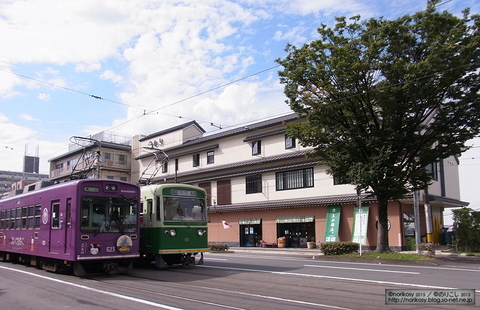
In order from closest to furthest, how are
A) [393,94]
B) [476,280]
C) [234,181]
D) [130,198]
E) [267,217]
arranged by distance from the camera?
[476,280]
[130,198]
[393,94]
[267,217]
[234,181]

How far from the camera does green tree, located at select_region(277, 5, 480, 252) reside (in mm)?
18609

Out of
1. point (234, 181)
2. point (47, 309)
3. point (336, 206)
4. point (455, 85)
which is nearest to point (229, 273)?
point (47, 309)

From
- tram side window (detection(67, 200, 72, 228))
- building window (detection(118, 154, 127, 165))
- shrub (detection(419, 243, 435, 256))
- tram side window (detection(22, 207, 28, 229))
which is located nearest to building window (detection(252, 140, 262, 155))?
shrub (detection(419, 243, 435, 256))

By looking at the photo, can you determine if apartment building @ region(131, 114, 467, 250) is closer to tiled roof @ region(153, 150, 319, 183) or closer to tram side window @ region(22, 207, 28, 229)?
tiled roof @ region(153, 150, 319, 183)

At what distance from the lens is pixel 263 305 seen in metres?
8.91

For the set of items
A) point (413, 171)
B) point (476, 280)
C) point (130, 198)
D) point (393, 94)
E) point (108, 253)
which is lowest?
point (476, 280)

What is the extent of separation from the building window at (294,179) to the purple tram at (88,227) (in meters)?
19.3

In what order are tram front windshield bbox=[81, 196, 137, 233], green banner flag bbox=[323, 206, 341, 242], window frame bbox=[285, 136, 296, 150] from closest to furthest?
tram front windshield bbox=[81, 196, 137, 233] < green banner flag bbox=[323, 206, 341, 242] < window frame bbox=[285, 136, 296, 150]

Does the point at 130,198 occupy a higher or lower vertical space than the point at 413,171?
lower

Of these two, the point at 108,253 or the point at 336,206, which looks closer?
the point at 108,253

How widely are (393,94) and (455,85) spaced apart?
3.00 meters

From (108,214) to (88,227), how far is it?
0.76m

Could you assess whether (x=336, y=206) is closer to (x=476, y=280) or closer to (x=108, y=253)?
(x=476, y=280)

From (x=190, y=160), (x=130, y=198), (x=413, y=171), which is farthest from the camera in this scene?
(x=190, y=160)
